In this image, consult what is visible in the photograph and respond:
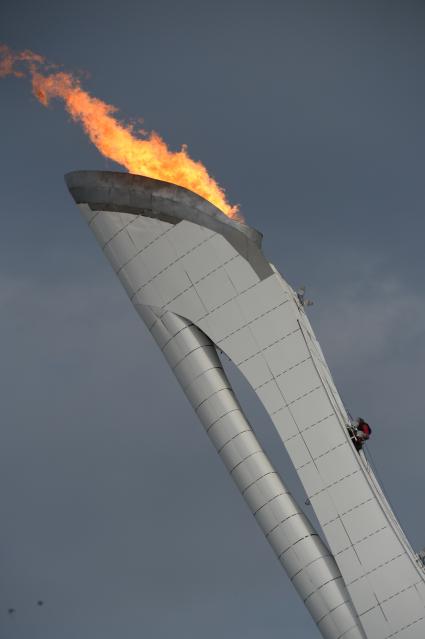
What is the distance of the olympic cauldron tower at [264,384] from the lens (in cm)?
6050

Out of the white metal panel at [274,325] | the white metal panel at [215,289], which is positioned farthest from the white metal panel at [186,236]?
the white metal panel at [274,325]

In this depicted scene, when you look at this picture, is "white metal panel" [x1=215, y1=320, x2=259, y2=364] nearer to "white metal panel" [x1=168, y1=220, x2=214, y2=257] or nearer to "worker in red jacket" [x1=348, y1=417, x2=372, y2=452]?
"white metal panel" [x1=168, y1=220, x2=214, y2=257]

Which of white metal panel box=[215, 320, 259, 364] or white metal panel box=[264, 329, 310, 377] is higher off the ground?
white metal panel box=[215, 320, 259, 364]

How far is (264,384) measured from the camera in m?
64.4

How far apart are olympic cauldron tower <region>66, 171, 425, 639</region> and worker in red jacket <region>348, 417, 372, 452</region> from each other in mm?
727

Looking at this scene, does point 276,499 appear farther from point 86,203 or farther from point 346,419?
point 86,203

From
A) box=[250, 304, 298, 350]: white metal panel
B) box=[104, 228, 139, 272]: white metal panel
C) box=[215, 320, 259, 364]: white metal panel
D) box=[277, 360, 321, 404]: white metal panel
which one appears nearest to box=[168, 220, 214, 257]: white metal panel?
box=[104, 228, 139, 272]: white metal panel

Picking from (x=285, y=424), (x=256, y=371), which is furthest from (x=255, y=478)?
(x=256, y=371)

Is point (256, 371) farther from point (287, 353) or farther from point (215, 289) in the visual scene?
point (215, 289)

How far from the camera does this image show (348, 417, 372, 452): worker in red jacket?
62900 millimetres

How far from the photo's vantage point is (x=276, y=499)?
206 ft

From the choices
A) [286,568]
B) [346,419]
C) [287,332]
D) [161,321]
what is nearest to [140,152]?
[161,321]

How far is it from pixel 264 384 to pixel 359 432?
20.3 ft

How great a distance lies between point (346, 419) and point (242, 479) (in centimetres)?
703
